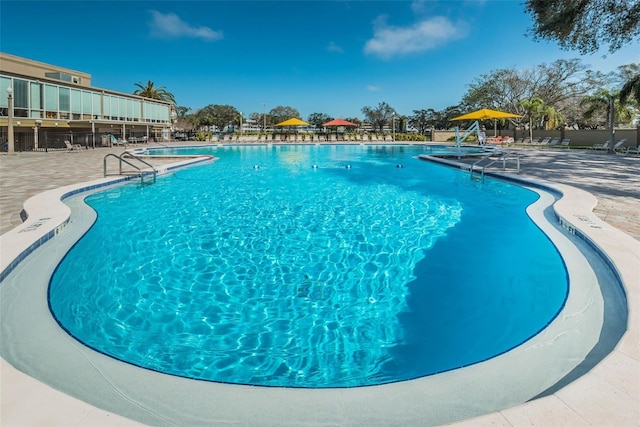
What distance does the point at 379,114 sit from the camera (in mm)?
56031

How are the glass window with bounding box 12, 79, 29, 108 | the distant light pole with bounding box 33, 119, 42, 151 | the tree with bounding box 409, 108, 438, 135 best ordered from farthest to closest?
the tree with bounding box 409, 108, 438, 135 < the distant light pole with bounding box 33, 119, 42, 151 < the glass window with bounding box 12, 79, 29, 108

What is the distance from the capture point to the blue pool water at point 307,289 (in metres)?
2.77

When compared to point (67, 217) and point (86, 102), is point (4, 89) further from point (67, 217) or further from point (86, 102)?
point (67, 217)

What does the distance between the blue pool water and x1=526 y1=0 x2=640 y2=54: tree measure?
30.2 ft

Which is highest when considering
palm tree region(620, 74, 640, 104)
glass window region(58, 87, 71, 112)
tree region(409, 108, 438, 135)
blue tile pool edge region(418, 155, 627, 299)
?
tree region(409, 108, 438, 135)

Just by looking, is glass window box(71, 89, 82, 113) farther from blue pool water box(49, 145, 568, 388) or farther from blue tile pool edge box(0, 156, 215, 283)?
blue pool water box(49, 145, 568, 388)

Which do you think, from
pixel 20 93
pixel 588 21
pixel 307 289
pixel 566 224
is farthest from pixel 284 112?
pixel 307 289

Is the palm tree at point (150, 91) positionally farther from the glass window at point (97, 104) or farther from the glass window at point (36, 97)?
the glass window at point (36, 97)

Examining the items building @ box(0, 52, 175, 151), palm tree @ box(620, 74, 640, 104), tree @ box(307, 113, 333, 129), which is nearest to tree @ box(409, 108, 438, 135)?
tree @ box(307, 113, 333, 129)

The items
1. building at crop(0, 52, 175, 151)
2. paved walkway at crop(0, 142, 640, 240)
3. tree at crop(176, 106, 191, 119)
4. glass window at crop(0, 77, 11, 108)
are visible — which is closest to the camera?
paved walkway at crop(0, 142, 640, 240)

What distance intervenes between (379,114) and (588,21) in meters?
44.1

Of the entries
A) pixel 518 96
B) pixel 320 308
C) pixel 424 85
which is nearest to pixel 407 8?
pixel 424 85

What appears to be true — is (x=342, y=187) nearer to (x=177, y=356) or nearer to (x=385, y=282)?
(x=385, y=282)

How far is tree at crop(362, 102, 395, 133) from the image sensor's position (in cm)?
5491
